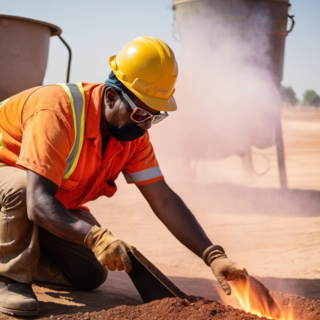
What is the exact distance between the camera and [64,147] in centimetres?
277

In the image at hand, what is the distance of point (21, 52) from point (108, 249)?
2864 millimetres

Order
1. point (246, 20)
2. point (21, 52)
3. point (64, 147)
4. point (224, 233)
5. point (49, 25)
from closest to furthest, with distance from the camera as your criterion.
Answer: point (64, 147)
point (21, 52)
point (49, 25)
point (224, 233)
point (246, 20)

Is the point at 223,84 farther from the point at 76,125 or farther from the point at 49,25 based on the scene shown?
the point at 76,125

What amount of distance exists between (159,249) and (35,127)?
104 inches

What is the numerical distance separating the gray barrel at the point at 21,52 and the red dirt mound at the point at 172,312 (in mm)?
2656

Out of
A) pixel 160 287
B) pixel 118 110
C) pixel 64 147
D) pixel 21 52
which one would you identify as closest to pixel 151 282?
pixel 160 287

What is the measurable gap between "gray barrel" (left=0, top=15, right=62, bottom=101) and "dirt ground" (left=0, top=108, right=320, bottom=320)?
6.55ft

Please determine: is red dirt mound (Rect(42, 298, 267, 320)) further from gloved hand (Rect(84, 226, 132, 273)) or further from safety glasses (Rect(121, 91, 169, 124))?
safety glasses (Rect(121, 91, 169, 124))

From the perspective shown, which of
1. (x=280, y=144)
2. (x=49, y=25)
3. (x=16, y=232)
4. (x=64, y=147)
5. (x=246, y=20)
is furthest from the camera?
(x=280, y=144)

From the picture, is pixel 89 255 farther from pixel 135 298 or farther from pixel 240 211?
pixel 240 211

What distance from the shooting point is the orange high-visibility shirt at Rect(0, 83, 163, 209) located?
2.69m

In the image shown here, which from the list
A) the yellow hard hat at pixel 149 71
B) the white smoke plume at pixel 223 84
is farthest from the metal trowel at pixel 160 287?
the white smoke plume at pixel 223 84

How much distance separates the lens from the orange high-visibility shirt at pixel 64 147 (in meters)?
2.69

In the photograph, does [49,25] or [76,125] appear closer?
[76,125]
